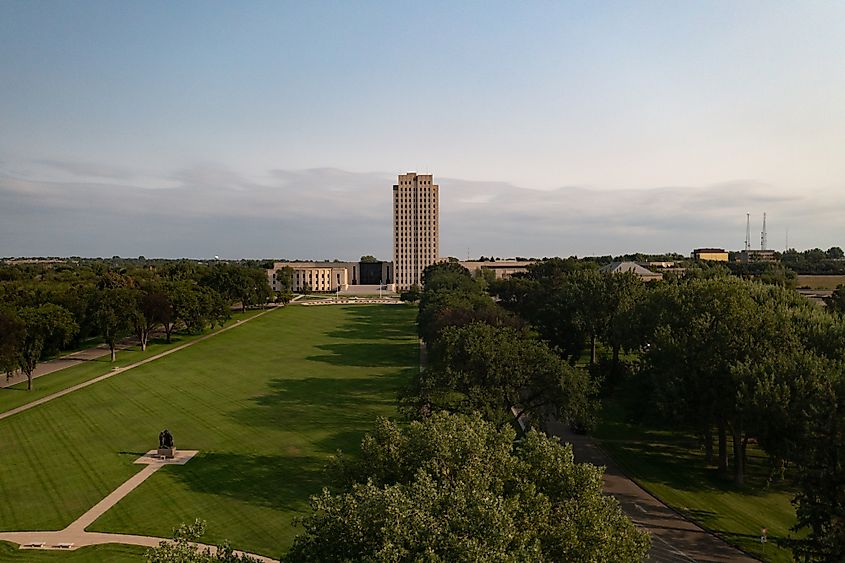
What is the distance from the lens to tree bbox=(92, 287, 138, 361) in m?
70.4

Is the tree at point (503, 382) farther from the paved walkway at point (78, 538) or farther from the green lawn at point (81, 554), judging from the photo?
the green lawn at point (81, 554)

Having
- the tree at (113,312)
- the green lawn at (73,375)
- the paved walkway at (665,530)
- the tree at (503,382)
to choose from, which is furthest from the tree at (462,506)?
the tree at (113,312)

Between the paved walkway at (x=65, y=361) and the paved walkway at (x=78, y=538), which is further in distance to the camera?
the paved walkway at (x=65, y=361)

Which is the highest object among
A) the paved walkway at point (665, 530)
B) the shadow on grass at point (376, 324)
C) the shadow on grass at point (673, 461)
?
the shadow on grass at point (376, 324)

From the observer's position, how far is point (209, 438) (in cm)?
4281

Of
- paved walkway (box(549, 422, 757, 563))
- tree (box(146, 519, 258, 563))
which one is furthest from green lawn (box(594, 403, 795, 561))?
tree (box(146, 519, 258, 563))

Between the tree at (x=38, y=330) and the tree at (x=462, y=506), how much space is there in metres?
51.4

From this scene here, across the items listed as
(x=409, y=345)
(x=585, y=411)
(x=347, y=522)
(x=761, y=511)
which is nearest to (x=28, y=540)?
(x=347, y=522)

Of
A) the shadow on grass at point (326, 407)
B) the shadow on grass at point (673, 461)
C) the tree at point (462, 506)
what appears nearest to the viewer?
the tree at point (462, 506)

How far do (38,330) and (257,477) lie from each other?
132 feet

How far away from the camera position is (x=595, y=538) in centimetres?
1564

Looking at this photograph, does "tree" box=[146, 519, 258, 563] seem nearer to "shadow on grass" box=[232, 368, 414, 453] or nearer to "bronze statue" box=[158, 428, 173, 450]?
"shadow on grass" box=[232, 368, 414, 453]

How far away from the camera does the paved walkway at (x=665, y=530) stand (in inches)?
982

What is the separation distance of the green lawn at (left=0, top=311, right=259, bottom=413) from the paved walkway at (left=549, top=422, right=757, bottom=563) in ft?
171
